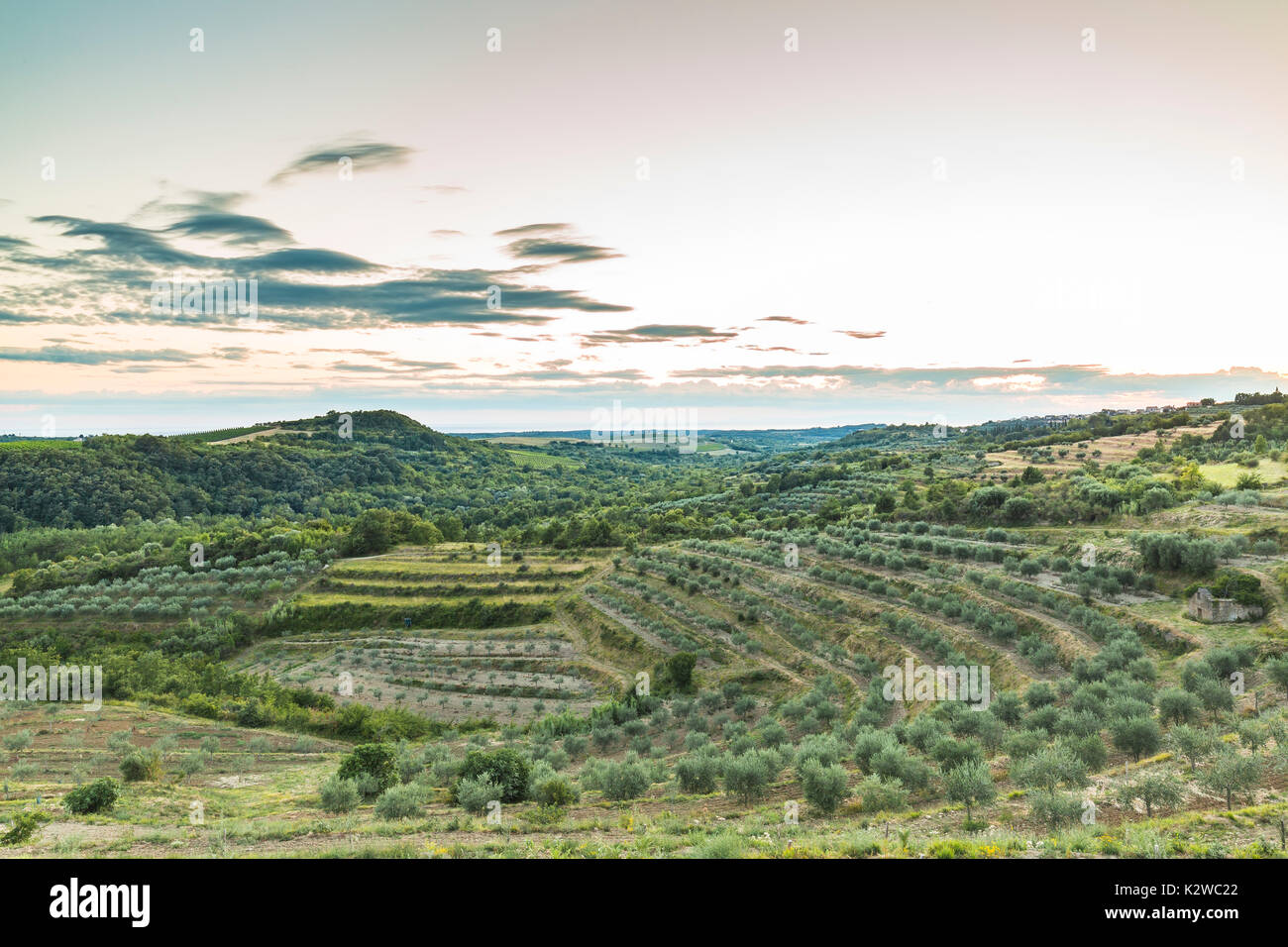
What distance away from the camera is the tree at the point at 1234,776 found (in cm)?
1123

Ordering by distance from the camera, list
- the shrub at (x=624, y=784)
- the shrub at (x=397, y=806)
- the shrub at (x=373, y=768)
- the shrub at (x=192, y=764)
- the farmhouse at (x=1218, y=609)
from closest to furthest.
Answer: the shrub at (x=397, y=806), the shrub at (x=624, y=784), the shrub at (x=373, y=768), the farmhouse at (x=1218, y=609), the shrub at (x=192, y=764)

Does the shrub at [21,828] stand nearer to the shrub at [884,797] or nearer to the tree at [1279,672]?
the shrub at [884,797]

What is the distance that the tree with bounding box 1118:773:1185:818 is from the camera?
1154 cm

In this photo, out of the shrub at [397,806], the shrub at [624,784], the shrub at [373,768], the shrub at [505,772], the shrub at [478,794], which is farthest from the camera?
the shrub at [373,768]

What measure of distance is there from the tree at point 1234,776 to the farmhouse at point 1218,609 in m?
14.6

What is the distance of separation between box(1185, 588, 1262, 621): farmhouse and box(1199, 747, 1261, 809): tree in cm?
1461

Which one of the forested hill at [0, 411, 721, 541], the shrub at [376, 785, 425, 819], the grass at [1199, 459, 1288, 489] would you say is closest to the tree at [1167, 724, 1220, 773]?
the shrub at [376, 785, 425, 819]

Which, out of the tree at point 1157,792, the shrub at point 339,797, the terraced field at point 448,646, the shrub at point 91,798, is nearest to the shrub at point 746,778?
the tree at point 1157,792

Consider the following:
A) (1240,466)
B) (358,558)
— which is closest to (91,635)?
(358,558)

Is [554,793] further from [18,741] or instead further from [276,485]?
[276,485]

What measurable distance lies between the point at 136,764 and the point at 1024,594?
3689 centimetres

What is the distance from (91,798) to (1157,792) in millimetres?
25028

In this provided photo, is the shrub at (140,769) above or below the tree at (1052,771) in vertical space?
below

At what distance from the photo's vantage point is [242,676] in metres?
44.0
